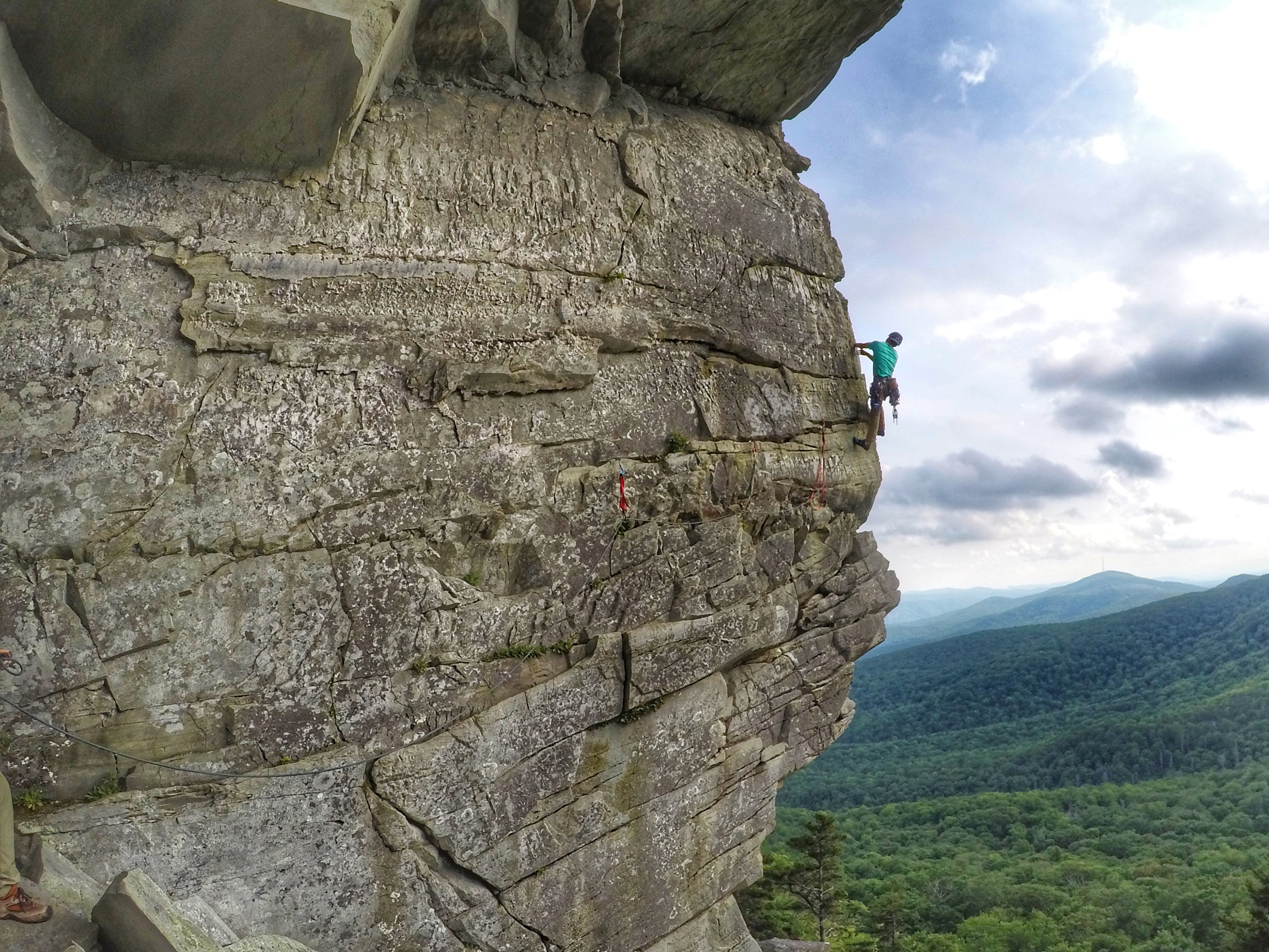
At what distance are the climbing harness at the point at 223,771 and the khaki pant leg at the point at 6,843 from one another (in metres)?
0.83

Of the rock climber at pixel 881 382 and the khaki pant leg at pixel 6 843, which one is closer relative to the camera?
the khaki pant leg at pixel 6 843

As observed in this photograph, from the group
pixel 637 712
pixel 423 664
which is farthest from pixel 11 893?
pixel 637 712

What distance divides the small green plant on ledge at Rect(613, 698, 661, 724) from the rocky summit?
0.06 metres

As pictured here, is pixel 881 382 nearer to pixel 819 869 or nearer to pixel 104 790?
pixel 104 790

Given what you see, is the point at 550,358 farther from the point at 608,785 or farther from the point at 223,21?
the point at 608,785

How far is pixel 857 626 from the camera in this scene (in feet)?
40.1

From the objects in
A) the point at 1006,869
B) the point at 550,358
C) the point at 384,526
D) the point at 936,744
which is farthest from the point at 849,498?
the point at 936,744

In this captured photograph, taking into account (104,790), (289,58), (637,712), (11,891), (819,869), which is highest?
(289,58)

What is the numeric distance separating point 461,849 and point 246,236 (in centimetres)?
688

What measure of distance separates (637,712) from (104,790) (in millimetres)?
5409

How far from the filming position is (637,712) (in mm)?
9531

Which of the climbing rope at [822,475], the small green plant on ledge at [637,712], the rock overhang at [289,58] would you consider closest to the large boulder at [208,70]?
the rock overhang at [289,58]

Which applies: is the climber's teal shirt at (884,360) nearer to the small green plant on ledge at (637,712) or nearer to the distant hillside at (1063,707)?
the small green plant on ledge at (637,712)

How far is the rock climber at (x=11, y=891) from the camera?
225 inches
